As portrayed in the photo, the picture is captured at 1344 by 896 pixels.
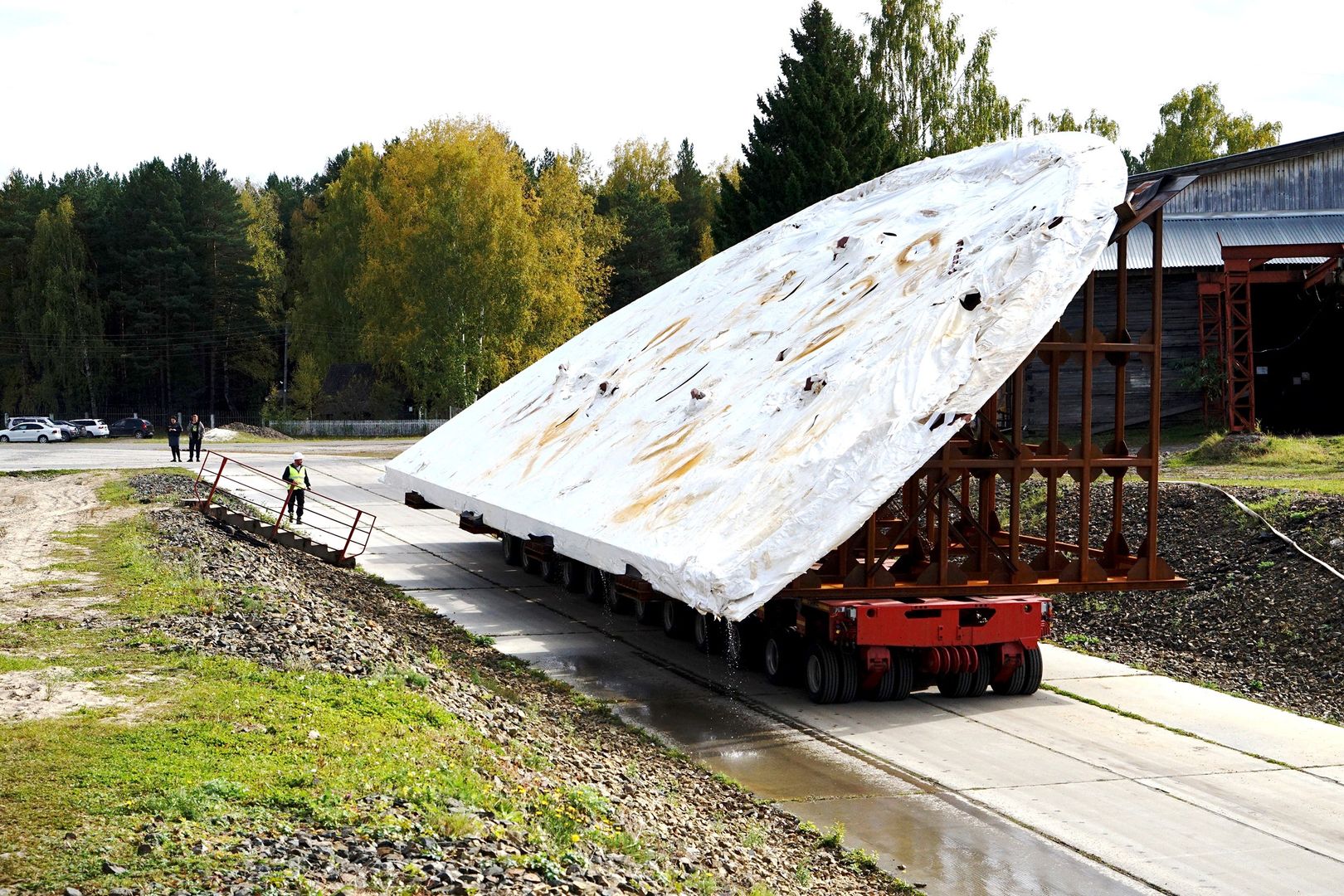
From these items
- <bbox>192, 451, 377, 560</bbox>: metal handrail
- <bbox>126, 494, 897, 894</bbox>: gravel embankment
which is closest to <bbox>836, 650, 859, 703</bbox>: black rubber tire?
<bbox>126, 494, 897, 894</bbox>: gravel embankment

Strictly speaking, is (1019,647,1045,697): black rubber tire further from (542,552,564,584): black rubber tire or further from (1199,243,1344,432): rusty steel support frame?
(1199,243,1344,432): rusty steel support frame

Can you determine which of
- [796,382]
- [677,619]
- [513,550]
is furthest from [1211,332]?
[796,382]

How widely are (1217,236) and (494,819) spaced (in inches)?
1444

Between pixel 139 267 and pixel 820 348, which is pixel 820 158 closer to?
pixel 820 348

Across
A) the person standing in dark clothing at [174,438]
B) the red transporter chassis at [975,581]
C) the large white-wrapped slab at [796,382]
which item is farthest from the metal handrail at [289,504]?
the red transporter chassis at [975,581]

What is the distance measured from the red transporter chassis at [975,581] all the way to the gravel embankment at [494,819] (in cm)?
239

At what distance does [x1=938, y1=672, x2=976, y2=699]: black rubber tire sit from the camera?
14.5 metres

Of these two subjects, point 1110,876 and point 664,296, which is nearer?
point 1110,876

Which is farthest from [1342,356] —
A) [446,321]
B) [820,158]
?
[446,321]

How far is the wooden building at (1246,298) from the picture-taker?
112 feet

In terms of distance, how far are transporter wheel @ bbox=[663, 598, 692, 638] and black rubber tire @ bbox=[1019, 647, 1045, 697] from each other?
186 inches

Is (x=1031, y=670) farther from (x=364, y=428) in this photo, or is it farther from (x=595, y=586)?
(x=364, y=428)

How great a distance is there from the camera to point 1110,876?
913cm

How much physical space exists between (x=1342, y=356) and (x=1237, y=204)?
7233 millimetres
